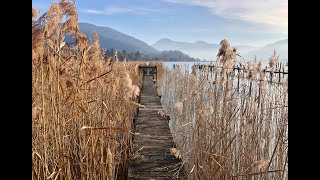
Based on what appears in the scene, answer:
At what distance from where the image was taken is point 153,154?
2.59 m

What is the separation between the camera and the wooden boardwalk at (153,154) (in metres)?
2.14

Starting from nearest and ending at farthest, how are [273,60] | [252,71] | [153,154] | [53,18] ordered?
[53,18], [153,154], [252,71], [273,60]

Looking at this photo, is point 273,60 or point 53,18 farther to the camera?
point 273,60

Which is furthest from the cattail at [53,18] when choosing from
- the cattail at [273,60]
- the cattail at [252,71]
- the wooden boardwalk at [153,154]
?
the cattail at [273,60]

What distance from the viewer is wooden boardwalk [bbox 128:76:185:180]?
214 centimetres

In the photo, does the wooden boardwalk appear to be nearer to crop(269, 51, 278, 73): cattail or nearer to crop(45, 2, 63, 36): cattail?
crop(45, 2, 63, 36): cattail

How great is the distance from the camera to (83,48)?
1.91 m

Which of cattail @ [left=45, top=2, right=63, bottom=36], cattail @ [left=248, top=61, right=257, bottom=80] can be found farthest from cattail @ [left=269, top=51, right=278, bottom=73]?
cattail @ [left=45, top=2, right=63, bottom=36]

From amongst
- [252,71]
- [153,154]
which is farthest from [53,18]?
[252,71]

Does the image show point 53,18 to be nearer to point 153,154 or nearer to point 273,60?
point 153,154

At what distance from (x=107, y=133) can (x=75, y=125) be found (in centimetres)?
27
